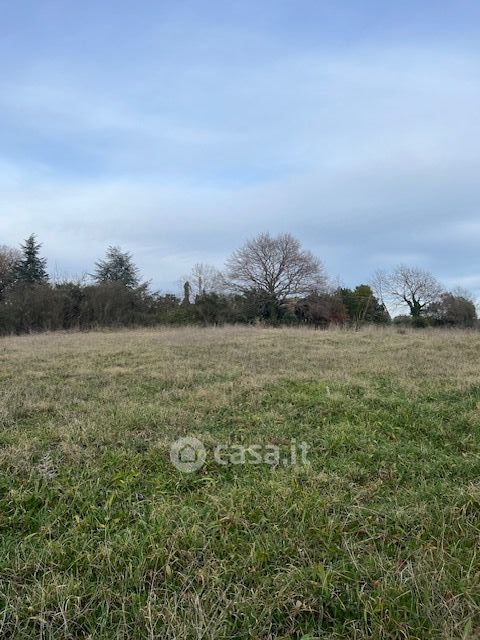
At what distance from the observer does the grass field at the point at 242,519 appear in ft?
5.73

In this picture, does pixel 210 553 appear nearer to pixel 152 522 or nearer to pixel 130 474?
pixel 152 522

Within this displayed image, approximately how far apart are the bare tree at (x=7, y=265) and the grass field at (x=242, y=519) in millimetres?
22146

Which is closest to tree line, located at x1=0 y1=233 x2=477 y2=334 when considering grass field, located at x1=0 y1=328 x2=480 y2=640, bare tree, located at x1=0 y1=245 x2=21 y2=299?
bare tree, located at x1=0 y1=245 x2=21 y2=299

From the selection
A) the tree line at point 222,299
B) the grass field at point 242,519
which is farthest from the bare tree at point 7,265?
the grass field at point 242,519

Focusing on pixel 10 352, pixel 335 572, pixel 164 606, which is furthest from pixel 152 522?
pixel 10 352

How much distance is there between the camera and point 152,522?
2.37 meters

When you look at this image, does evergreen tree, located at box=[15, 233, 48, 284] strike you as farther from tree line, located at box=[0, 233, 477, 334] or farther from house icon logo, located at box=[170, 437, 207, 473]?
house icon logo, located at box=[170, 437, 207, 473]

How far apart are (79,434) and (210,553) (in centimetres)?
197

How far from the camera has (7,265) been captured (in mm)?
25078

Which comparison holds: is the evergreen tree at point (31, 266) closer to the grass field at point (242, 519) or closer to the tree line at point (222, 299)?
the tree line at point (222, 299)

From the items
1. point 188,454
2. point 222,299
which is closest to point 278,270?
point 222,299

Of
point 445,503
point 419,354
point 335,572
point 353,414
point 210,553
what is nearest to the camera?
point 335,572

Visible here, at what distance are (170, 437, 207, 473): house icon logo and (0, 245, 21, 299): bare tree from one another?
74.9ft

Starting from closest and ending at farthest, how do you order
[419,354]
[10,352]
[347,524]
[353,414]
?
[347,524], [353,414], [419,354], [10,352]
